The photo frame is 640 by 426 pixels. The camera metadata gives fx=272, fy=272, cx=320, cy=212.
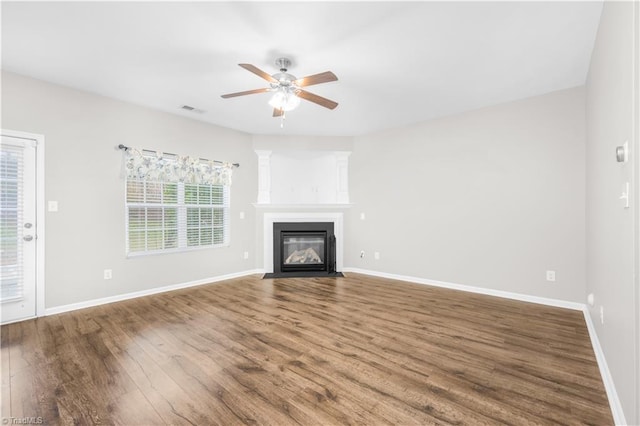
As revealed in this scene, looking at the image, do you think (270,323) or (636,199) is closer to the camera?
(636,199)

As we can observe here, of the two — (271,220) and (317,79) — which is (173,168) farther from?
(317,79)

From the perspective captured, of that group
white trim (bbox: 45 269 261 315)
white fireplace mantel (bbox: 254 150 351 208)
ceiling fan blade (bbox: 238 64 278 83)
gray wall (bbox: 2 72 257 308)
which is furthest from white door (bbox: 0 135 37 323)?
white fireplace mantel (bbox: 254 150 351 208)

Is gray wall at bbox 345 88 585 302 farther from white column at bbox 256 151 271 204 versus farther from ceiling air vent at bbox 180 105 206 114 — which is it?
ceiling air vent at bbox 180 105 206 114

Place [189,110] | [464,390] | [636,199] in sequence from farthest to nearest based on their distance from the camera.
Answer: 1. [189,110]
2. [464,390]
3. [636,199]

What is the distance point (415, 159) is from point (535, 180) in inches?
65.8

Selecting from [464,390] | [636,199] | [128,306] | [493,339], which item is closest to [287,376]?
[464,390]

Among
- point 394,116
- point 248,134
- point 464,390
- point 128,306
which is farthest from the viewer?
point 248,134

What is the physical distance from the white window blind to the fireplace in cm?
324

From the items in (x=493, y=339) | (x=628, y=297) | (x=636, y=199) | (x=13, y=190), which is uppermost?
(x=13, y=190)

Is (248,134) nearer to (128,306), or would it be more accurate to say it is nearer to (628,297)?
(128,306)

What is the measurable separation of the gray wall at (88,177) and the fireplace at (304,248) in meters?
1.54

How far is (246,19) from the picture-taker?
2.11m

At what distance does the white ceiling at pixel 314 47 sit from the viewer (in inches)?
80.0

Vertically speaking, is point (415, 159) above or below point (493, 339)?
above
